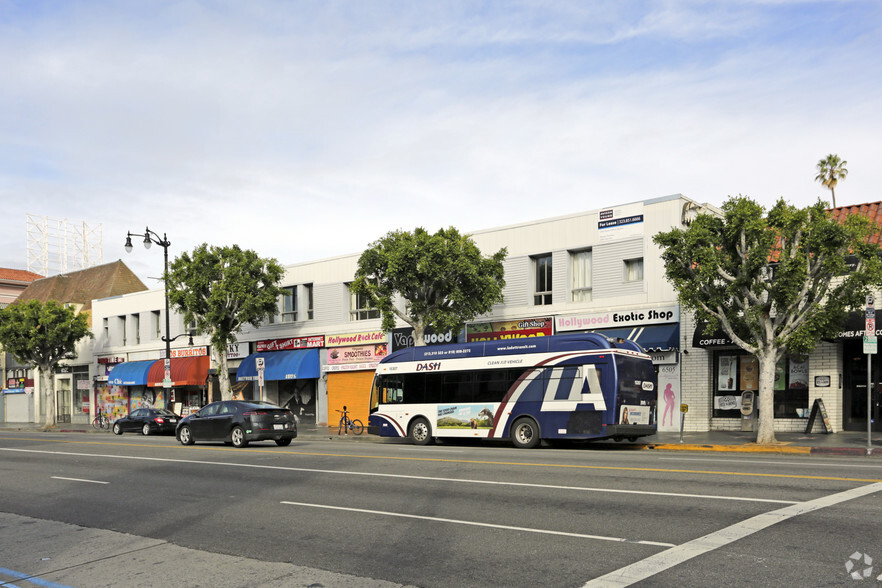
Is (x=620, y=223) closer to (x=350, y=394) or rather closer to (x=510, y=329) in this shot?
(x=510, y=329)

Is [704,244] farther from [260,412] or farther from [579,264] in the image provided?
[260,412]

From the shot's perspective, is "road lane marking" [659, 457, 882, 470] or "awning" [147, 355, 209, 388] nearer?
"road lane marking" [659, 457, 882, 470]

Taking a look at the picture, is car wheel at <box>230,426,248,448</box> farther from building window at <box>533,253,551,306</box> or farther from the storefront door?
the storefront door

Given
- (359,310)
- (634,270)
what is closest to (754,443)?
(634,270)

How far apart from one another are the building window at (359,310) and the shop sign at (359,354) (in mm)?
1460

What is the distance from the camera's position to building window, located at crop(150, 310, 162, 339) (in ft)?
157

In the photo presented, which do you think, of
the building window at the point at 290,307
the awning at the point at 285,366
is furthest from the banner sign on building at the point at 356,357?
the building window at the point at 290,307

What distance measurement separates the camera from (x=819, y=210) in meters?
20.0

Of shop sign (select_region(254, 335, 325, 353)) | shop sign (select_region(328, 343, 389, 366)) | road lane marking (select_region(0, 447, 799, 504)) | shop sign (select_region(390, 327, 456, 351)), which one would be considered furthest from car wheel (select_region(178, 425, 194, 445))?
shop sign (select_region(254, 335, 325, 353))

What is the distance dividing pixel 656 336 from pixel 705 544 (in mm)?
19821

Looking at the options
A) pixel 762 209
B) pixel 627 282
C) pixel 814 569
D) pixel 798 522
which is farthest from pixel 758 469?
pixel 627 282

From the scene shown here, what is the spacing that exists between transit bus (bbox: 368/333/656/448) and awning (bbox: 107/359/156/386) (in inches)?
1004

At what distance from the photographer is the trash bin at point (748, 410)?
993 inches

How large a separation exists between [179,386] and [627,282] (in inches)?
1138
